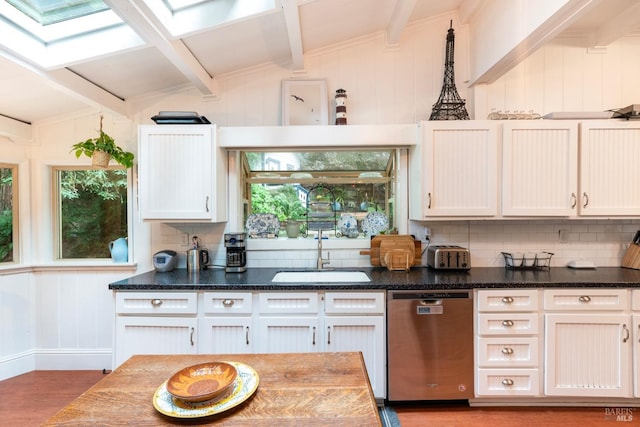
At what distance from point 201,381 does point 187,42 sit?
7.18ft

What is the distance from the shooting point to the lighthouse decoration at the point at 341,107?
9.02ft

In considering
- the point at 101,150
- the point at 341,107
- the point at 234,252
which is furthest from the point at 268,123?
the point at 101,150

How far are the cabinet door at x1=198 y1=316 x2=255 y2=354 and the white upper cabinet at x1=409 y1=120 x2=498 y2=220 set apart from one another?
1.62m

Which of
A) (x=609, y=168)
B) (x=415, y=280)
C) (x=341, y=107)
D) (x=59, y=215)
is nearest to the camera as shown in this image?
(x=415, y=280)

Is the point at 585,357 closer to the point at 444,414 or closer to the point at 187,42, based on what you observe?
the point at 444,414

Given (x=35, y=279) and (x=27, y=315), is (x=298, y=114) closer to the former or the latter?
(x=35, y=279)

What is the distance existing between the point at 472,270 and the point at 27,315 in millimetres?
3974

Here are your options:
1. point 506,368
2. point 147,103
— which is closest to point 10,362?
point 147,103

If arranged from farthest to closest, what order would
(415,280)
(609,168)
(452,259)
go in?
(452,259) < (609,168) < (415,280)

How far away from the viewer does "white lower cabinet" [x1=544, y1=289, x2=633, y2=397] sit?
2.23 m

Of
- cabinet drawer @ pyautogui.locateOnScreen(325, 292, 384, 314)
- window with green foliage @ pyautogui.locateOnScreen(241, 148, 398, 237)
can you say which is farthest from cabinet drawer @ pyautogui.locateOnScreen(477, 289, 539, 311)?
window with green foliage @ pyautogui.locateOnScreen(241, 148, 398, 237)

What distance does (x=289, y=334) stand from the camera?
7.47 ft

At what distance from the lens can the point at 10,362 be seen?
279 cm

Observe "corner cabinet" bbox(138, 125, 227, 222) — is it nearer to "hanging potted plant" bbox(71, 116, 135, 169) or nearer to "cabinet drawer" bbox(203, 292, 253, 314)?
"hanging potted plant" bbox(71, 116, 135, 169)
